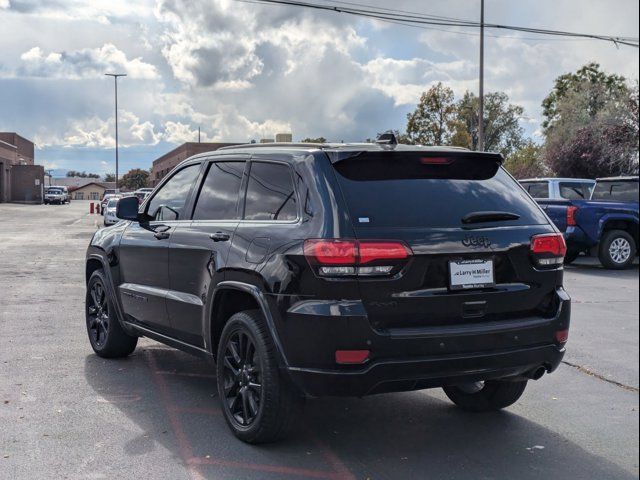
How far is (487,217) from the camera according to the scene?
430cm

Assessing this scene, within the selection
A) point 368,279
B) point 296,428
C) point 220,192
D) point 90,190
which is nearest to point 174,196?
point 220,192

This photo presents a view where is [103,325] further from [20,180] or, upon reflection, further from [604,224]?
[20,180]

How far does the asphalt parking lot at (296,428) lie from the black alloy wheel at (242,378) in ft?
0.64

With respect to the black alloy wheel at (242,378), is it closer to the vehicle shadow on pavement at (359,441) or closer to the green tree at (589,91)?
the vehicle shadow on pavement at (359,441)

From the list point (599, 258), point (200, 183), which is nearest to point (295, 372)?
point (200, 183)

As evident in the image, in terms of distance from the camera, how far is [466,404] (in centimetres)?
533

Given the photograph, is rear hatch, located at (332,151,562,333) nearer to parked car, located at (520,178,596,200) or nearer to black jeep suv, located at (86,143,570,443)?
black jeep suv, located at (86,143,570,443)

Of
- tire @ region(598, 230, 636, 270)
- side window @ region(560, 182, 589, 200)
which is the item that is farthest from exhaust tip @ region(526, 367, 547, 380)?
side window @ region(560, 182, 589, 200)

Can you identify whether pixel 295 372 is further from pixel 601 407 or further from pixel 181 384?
pixel 601 407

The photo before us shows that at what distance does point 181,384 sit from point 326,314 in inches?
99.4

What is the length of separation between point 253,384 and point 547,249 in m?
1.98

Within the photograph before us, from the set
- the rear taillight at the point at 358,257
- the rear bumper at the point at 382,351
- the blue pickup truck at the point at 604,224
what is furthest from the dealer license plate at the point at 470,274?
the blue pickup truck at the point at 604,224

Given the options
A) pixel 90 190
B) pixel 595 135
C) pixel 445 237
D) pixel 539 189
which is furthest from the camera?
pixel 90 190

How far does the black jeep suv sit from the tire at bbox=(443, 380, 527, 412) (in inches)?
0.6
